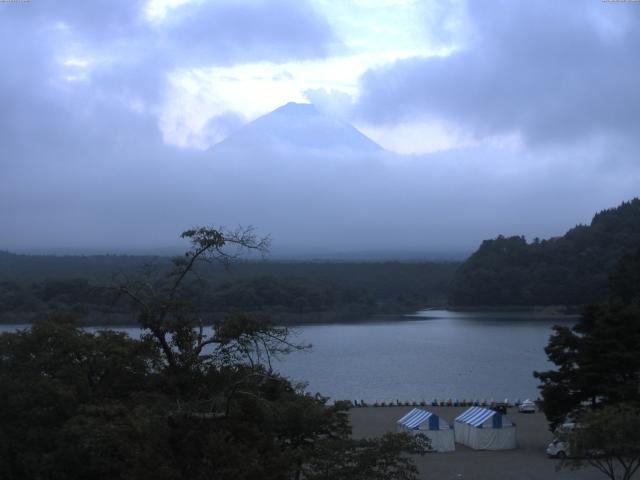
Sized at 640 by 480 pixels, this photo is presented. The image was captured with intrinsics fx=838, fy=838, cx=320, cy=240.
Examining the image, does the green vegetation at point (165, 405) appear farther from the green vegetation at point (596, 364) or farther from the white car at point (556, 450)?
the green vegetation at point (596, 364)

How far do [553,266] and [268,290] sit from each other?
79.8ft

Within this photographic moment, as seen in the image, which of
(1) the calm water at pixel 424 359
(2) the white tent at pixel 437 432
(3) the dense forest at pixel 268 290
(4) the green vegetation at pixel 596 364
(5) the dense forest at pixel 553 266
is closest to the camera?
(4) the green vegetation at pixel 596 364

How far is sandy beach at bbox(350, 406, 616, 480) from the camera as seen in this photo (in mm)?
14203

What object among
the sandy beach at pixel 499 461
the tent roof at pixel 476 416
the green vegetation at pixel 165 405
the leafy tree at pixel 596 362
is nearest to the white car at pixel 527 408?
the sandy beach at pixel 499 461

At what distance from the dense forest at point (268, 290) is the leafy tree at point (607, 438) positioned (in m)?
16.6

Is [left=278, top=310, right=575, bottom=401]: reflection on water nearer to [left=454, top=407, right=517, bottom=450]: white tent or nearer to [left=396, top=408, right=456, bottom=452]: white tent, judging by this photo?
[left=396, top=408, right=456, bottom=452]: white tent

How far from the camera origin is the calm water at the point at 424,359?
30078mm

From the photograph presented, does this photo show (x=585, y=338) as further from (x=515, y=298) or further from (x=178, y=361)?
(x=515, y=298)

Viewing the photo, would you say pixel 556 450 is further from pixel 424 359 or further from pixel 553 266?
pixel 553 266

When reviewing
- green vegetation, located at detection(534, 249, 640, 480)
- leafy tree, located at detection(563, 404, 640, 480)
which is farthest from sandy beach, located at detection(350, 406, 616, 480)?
leafy tree, located at detection(563, 404, 640, 480)

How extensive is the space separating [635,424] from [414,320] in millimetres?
53314

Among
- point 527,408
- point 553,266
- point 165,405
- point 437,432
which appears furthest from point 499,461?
point 553,266

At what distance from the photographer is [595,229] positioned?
71312mm

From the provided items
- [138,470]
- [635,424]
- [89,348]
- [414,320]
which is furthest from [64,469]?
[414,320]
